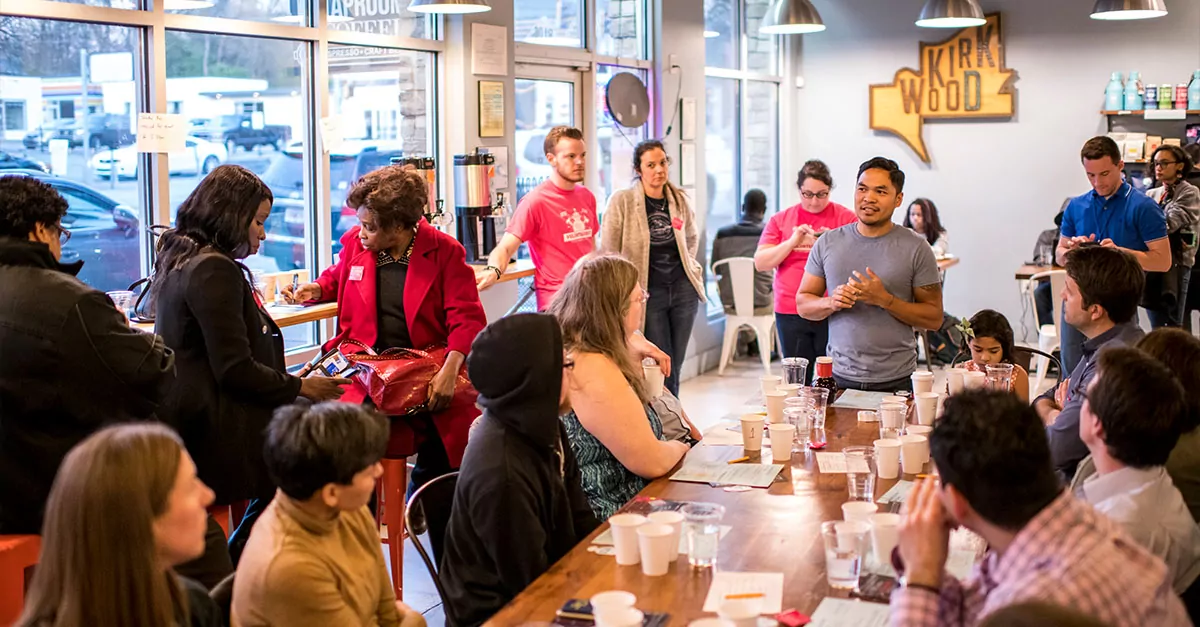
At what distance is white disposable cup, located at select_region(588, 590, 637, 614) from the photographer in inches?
82.0

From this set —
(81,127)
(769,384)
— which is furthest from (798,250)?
(81,127)

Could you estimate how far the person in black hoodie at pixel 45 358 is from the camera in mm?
2957

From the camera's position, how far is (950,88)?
9648 mm

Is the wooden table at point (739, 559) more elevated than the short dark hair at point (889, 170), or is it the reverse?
the short dark hair at point (889, 170)

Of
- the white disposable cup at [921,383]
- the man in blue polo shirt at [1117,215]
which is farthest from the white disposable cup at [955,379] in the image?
the man in blue polo shirt at [1117,215]

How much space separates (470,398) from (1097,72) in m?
6.82

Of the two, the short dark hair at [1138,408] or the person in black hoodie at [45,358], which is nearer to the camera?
the short dark hair at [1138,408]

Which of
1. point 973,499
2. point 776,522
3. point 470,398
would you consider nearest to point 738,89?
point 470,398

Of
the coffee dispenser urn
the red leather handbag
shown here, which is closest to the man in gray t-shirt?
the red leather handbag

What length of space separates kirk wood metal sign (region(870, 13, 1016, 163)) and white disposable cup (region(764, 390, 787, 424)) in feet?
21.5

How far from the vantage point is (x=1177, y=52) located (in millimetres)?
8789

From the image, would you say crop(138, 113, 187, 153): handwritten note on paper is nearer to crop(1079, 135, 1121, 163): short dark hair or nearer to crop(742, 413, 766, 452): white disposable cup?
crop(742, 413, 766, 452): white disposable cup

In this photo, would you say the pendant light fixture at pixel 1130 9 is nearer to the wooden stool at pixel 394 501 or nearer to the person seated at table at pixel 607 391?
the person seated at table at pixel 607 391

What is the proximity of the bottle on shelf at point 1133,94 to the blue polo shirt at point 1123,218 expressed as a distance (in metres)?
3.24
